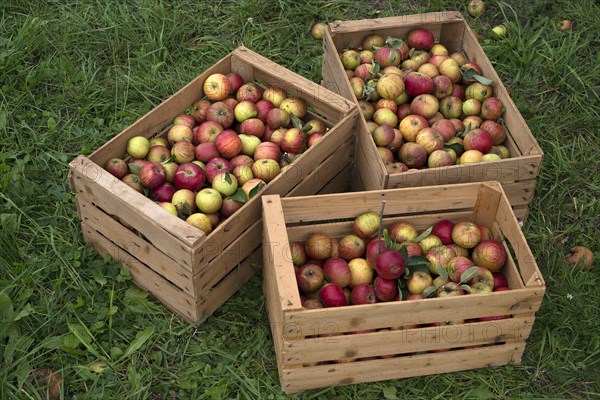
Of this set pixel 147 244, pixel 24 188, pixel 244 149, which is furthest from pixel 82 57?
pixel 147 244

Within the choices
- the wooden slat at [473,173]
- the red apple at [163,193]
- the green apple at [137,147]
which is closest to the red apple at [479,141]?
the wooden slat at [473,173]

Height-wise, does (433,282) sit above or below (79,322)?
above

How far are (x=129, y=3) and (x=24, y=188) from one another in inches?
70.2

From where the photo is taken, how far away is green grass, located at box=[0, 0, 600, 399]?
3.50 meters

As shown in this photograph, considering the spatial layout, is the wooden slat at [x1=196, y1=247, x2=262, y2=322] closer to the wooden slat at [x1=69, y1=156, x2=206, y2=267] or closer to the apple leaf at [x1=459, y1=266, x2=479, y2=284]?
the wooden slat at [x1=69, y1=156, x2=206, y2=267]

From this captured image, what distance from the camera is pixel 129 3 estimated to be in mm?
5336

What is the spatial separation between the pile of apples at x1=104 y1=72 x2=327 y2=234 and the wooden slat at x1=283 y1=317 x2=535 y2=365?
763 mm

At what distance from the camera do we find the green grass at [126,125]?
3.50 m

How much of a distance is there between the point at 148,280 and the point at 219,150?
0.76 meters

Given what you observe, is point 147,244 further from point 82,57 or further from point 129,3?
point 129,3

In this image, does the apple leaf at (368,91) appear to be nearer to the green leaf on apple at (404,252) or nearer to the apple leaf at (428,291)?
the green leaf on apple at (404,252)

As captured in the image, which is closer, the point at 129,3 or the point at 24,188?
the point at 24,188

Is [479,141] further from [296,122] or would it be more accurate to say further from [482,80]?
[296,122]

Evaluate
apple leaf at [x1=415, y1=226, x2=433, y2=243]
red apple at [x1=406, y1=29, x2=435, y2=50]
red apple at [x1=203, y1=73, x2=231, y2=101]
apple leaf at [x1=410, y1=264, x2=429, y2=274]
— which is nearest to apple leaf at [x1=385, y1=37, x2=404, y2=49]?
red apple at [x1=406, y1=29, x2=435, y2=50]
